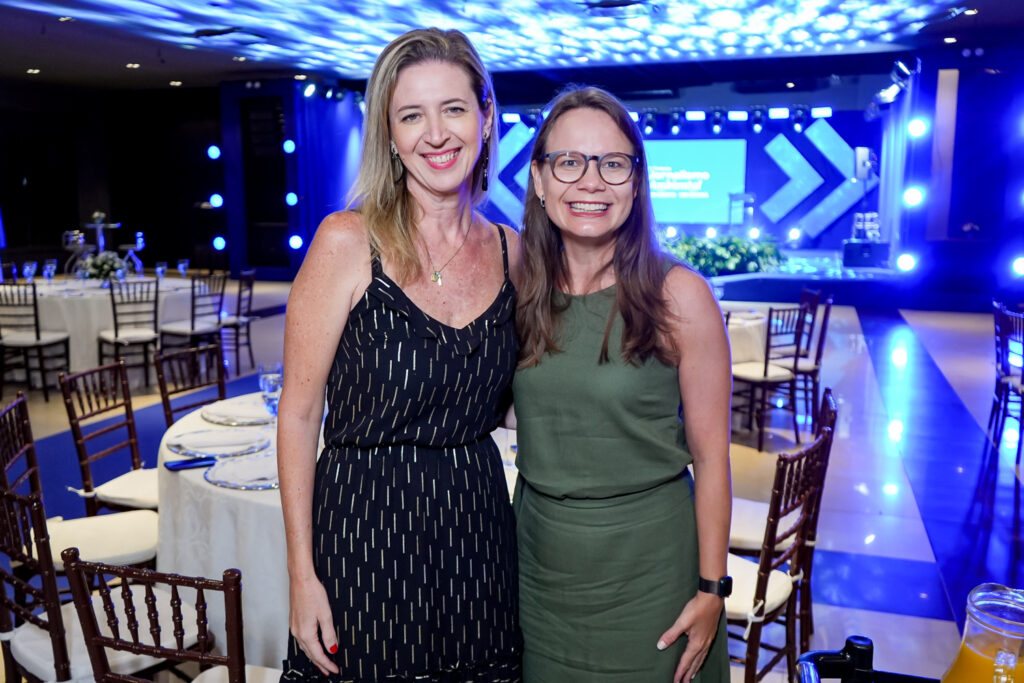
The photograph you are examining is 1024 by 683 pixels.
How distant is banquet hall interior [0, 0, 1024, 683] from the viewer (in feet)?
12.4

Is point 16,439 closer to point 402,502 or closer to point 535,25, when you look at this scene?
point 402,502

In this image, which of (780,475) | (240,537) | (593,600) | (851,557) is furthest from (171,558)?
(851,557)

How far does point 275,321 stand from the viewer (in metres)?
10.9

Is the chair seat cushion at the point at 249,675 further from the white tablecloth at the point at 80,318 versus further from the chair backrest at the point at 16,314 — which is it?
the chair backrest at the point at 16,314

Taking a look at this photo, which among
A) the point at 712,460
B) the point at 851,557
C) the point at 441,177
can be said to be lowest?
the point at 851,557

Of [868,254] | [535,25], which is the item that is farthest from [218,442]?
[868,254]

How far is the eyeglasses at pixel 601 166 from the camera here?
146cm

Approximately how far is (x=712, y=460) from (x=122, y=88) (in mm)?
18469

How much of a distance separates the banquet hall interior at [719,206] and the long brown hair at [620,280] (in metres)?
0.27

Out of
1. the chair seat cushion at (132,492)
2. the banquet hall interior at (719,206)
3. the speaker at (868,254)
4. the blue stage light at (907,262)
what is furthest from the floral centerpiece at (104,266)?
the speaker at (868,254)

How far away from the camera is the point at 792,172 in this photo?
1917 cm

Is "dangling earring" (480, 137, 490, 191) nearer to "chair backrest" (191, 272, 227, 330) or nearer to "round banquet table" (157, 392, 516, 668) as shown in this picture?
"round banquet table" (157, 392, 516, 668)

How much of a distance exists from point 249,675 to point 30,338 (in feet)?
19.8

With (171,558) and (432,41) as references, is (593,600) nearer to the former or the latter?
(432,41)
